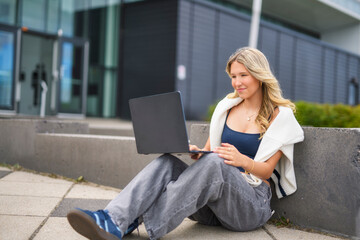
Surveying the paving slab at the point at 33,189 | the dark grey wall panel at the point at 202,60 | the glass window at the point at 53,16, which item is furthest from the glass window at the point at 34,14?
the paving slab at the point at 33,189

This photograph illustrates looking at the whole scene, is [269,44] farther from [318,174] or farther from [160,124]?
[160,124]

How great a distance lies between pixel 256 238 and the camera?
8.81 feet

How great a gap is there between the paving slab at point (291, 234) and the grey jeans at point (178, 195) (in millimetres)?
357

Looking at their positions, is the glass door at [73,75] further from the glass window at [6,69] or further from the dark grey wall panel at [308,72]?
the dark grey wall panel at [308,72]

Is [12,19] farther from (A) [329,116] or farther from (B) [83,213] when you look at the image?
(B) [83,213]

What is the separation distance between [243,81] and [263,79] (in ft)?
0.45

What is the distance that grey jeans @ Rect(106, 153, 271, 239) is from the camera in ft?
7.99

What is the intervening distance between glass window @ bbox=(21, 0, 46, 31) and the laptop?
10.6m

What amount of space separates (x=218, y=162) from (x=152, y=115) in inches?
19.6

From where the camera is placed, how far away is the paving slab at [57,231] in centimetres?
259

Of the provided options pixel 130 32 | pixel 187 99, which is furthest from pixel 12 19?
pixel 187 99

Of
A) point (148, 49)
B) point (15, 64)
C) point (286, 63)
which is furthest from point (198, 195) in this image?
point (286, 63)

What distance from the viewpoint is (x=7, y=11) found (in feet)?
37.8

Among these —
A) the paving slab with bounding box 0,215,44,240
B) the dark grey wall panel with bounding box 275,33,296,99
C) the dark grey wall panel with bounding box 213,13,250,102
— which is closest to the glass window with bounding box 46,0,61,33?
the dark grey wall panel with bounding box 213,13,250,102
